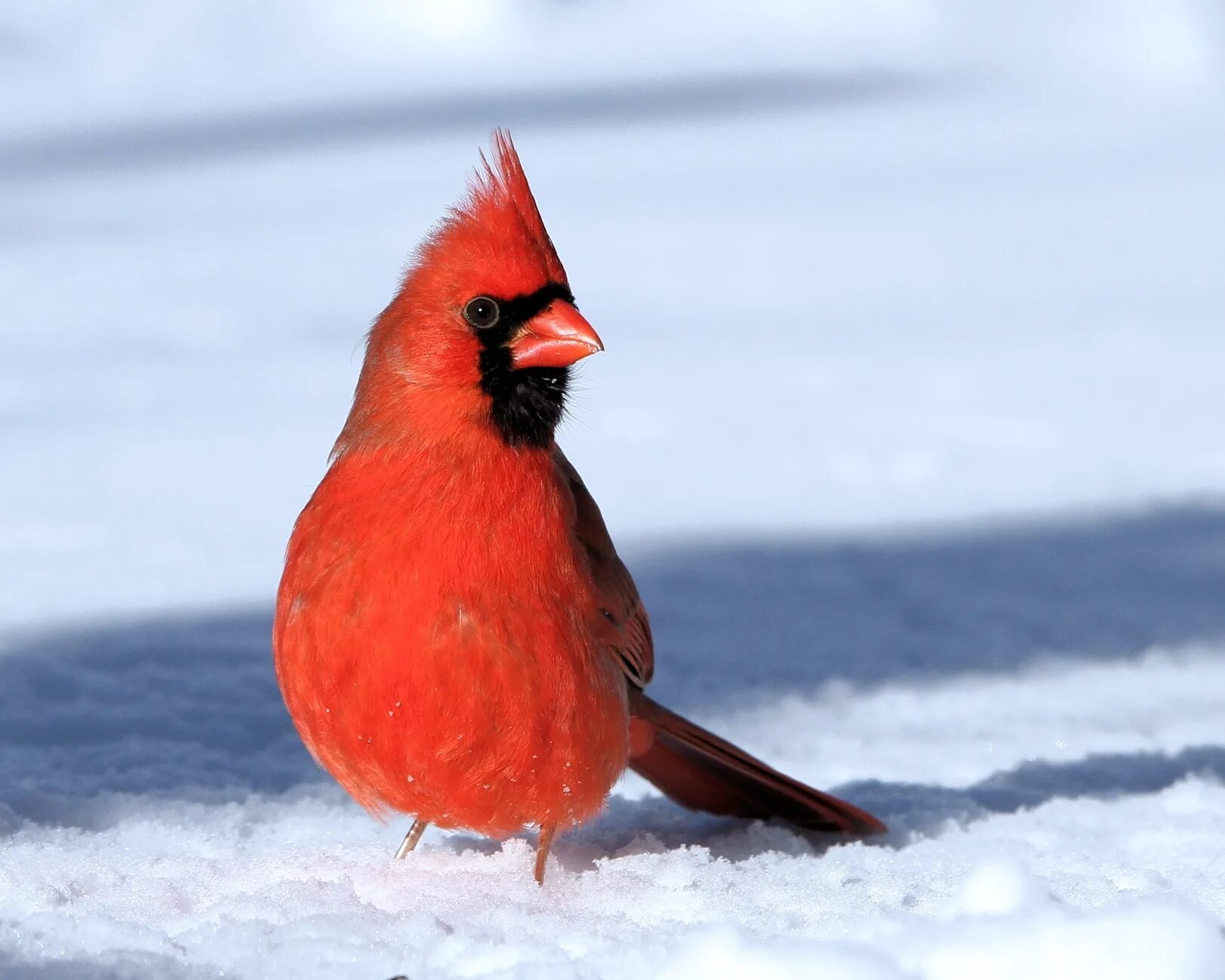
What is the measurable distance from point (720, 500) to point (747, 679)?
81 centimetres

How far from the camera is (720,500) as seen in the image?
11.8ft

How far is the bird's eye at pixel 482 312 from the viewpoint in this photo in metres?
1.81

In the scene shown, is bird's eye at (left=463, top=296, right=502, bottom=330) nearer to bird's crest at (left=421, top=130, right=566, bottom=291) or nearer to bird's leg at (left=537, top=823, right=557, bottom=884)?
bird's crest at (left=421, top=130, right=566, bottom=291)

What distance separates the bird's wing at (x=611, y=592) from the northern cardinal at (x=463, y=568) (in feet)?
0.10

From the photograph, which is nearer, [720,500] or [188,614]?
[188,614]

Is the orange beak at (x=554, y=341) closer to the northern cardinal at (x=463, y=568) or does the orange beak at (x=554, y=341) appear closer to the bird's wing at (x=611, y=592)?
the northern cardinal at (x=463, y=568)

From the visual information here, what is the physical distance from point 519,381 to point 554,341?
2.6 inches

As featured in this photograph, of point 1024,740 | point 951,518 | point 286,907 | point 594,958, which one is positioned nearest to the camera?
A: point 594,958

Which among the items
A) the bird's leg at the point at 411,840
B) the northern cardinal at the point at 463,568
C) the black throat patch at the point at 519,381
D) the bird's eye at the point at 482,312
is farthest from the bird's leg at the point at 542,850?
the bird's eye at the point at 482,312

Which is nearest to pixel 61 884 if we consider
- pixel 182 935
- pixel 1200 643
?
pixel 182 935

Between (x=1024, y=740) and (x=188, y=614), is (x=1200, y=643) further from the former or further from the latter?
(x=188, y=614)

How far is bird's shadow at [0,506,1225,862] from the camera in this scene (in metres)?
2.31

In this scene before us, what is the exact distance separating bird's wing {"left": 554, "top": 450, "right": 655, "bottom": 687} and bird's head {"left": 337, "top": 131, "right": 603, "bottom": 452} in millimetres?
129

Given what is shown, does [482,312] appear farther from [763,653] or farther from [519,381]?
[763,653]
